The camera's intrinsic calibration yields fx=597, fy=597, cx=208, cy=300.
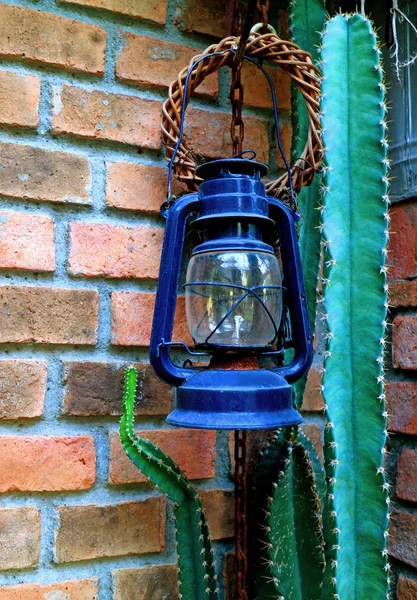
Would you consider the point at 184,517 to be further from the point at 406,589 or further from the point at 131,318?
the point at 406,589

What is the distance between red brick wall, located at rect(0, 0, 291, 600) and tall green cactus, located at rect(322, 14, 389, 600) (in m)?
0.28

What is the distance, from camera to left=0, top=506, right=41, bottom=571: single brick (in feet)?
2.93

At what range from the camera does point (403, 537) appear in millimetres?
1025

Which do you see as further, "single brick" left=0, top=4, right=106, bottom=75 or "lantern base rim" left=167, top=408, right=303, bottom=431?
"single brick" left=0, top=4, right=106, bottom=75

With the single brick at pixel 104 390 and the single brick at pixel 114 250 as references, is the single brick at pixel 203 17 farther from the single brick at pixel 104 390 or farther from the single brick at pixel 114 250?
the single brick at pixel 104 390

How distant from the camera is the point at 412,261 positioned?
1.07m

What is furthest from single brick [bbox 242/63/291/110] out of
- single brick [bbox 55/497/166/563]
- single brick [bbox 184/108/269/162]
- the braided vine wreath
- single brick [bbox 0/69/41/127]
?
single brick [bbox 55/497/166/563]

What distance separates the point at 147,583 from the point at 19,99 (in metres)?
0.80

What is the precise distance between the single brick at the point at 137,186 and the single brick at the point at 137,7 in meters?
0.26

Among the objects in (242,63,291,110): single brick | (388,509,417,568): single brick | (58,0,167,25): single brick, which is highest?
(58,0,167,25): single brick

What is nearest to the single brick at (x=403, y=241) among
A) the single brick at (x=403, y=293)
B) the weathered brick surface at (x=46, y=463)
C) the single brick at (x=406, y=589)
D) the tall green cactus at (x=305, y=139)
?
the single brick at (x=403, y=293)

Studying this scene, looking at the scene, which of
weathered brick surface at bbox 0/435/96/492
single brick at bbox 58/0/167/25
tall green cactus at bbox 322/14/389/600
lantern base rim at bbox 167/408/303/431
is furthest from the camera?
single brick at bbox 58/0/167/25

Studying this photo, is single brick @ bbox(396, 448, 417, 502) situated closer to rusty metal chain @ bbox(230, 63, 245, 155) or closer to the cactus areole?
the cactus areole

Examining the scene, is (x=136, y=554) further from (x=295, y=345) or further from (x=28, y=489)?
(x=295, y=345)
